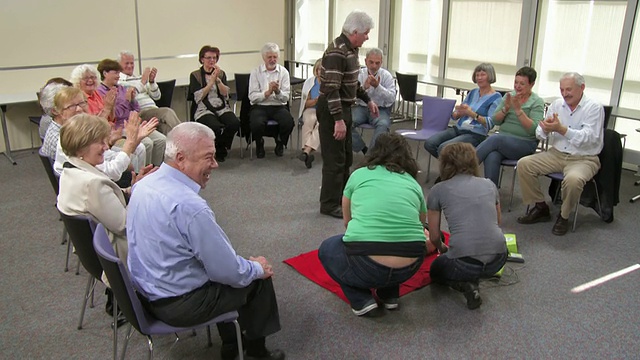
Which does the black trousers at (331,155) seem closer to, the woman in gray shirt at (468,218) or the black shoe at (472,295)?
the woman in gray shirt at (468,218)

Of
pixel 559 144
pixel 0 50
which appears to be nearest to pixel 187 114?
pixel 0 50

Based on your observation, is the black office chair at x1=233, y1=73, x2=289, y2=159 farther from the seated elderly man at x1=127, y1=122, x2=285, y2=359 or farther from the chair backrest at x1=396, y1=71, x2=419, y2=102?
the seated elderly man at x1=127, y1=122, x2=285, y2=359

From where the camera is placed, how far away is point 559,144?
14.3ft

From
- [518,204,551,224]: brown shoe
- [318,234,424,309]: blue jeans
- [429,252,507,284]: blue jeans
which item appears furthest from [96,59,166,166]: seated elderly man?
[518,204,551,224]: brown shoe

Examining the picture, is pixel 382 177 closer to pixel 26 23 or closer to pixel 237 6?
pixel 26 23

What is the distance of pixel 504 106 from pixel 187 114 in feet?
14.3

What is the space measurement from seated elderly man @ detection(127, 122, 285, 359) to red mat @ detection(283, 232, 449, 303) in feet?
3.64

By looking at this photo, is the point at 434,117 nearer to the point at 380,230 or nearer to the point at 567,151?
the point at 567,151

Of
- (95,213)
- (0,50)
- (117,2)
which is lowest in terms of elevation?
(95,213)

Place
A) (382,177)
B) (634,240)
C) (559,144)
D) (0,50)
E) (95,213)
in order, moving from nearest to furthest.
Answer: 1. (95,213)
2. (382,177)
3. (634,240)
4. (559,144)
5. (0,50)

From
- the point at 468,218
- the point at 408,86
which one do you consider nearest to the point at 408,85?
the point at 408,86

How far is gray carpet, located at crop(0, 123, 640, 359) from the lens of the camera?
9.07 ft

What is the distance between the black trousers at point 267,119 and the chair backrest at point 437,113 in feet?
4.82

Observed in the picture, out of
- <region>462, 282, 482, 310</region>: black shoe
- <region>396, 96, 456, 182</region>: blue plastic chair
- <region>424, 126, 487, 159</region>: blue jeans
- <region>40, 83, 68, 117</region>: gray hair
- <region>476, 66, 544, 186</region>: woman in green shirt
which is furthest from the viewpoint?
<region>396, 96, 456, 182</region>: blue plastic chair
